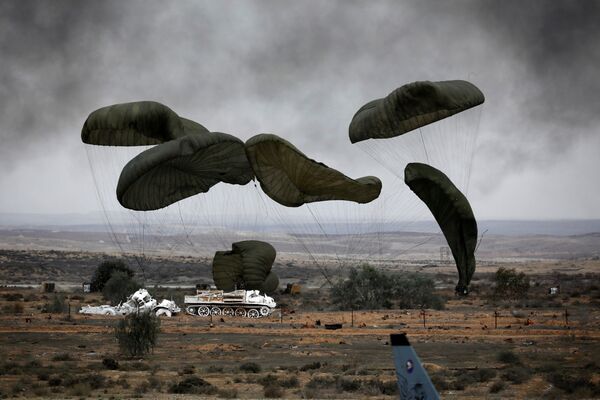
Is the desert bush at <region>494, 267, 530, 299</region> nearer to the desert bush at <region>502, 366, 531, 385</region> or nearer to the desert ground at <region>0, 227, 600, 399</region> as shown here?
the desert ground at <region>0, 227, 600, 399</region>

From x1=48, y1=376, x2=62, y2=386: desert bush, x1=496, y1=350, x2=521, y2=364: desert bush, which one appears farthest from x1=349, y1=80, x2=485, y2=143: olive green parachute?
x1=48, y1=376, x2=62, y2=386: desert bush

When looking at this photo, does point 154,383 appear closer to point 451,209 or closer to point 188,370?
point 188,370

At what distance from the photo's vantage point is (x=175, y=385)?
26.4 m

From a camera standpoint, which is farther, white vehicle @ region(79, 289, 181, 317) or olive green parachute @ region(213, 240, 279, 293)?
olive green parachute @ region(213, 240, 279, 293)

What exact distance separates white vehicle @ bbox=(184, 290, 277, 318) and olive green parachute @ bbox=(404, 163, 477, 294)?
950 inches

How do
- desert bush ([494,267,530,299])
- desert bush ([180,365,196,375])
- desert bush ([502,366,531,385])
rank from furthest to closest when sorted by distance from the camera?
desert bush ([494,267,530,299]), desert bush ([180,365,196,375]), desert bush ([502,366,531,385])

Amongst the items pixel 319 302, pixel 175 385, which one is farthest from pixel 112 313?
pixel 175 385

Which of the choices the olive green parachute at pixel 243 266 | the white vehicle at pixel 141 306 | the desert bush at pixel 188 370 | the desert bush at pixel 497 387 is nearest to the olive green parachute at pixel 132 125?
the desert bush at pixel 188 370

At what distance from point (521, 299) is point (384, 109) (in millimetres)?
44559

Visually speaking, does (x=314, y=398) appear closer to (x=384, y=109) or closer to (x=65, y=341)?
(x=384, y=109)

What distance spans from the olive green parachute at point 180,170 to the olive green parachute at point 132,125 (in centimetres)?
158

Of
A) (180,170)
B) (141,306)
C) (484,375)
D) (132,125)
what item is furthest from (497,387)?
(141,306)

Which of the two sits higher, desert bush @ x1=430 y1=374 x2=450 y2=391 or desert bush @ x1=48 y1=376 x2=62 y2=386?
desert bush @ x1=430 y1=374 x2=450 y2=391

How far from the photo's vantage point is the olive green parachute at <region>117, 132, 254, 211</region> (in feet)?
103
